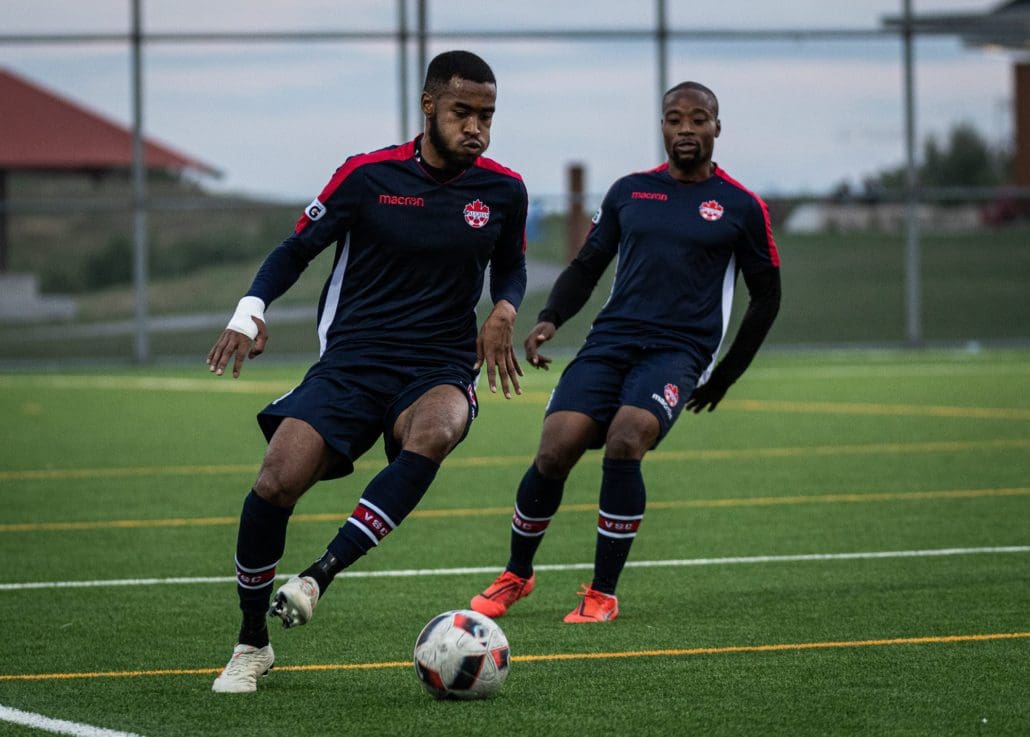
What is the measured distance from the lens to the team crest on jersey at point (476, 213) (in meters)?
6.18

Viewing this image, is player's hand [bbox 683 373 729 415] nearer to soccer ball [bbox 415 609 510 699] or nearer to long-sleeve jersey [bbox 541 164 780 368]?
long-sleeve jersey [bbox 541 164 780 368]

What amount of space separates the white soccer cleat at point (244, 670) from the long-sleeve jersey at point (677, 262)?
2.38 m

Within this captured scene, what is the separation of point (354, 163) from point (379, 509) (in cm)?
130

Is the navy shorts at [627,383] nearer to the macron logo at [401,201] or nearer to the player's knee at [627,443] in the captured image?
the player's knee at [627,443]

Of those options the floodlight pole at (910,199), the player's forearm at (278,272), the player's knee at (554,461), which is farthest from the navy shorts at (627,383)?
the floodlight pole at (910,199)

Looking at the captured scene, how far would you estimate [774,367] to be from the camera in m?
23.3

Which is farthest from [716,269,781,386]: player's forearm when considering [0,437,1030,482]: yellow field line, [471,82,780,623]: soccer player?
[0,437,1030,482]: yellow field line

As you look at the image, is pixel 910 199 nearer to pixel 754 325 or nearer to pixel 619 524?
pixel 754 325

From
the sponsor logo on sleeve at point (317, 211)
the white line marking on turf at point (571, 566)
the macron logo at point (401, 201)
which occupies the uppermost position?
the macron logo at point (401, 201)

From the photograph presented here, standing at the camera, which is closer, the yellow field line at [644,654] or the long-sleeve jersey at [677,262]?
the yellow field line at [644,654]

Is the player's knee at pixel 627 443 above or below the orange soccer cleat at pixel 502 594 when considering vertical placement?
above

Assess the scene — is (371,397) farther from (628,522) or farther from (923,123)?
(923,123)

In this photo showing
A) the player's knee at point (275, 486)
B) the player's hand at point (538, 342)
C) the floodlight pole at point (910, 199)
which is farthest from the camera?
the floodlight pole at point (910, 199)

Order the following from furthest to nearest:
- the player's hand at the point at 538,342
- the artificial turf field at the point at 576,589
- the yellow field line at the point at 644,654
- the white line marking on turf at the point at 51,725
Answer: the player's hand at the point at 538,342 → the yellow field line at the point at 644,654 → the artificial turf field at the point at 576,589 → the white line marking on turf at the point at 51,725
